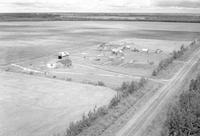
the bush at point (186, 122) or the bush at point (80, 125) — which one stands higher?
the bush at point (186, 122)

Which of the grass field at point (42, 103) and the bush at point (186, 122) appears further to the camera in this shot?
the grass field at point (42, 103)

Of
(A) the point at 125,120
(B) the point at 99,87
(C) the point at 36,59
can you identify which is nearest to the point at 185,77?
(B) the point at 99,87

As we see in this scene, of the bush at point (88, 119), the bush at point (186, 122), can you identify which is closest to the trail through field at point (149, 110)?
the bush at point (186, 122)

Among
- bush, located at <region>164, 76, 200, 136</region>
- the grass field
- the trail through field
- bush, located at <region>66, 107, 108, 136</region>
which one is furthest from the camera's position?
the grass field

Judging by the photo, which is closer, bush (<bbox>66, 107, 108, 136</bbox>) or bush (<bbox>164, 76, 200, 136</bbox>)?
bush (<bbox>164, 76, 200, 136</bbox>)

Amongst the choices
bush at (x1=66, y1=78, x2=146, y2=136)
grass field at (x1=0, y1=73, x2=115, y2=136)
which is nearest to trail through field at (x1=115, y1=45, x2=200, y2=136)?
bush at (x1=66, y1=78, x2=146, y2=136)

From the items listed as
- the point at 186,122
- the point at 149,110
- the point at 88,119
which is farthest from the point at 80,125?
the point at 186,122

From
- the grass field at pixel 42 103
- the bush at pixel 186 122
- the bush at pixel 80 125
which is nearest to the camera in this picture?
the bush at pixel 186 122

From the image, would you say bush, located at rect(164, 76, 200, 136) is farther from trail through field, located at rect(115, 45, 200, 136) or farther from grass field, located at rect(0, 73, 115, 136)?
grass field, located at rect(0, 73, 115, 136)

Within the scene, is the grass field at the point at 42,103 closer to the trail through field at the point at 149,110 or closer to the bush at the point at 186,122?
the trail through field at the point at 149,110
